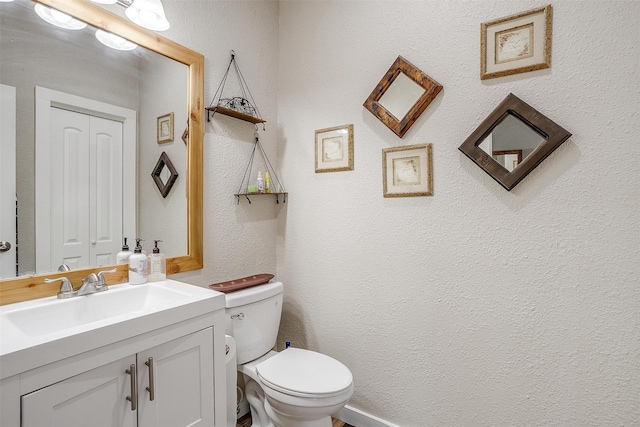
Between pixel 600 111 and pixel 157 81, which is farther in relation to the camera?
pixel 157 81

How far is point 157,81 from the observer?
1.58 m

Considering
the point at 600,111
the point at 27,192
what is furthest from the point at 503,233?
the point at 27,192

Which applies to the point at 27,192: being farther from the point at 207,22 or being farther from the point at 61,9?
the point at 207,22

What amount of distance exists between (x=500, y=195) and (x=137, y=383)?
1.55 metres

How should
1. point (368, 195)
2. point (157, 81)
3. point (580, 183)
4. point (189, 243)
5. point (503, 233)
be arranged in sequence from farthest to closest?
point (368, 195)
point (189, 243)
point (157, 81)
point (503, 233)
point (580, 183)

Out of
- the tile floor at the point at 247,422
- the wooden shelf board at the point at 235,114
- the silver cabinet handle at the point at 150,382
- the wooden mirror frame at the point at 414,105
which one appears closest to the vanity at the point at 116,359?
the silver cabinet handle at the point at 150,382

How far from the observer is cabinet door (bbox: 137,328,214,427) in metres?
1.04

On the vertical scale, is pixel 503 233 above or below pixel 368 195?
below

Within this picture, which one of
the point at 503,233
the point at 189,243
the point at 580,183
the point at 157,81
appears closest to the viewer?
the point at 580,183

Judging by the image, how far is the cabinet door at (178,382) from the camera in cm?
104

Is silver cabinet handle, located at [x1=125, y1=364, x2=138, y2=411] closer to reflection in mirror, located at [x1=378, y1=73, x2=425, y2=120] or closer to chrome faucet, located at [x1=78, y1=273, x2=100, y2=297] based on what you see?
chrome faucet, located at [x1=78, y1=273, x2=100, y2=297]

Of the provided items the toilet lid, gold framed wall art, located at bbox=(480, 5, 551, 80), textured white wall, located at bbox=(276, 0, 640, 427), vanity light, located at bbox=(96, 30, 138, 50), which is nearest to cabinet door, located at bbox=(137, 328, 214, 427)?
the toilet lid

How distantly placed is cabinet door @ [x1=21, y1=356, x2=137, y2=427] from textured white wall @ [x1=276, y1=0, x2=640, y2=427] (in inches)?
46.9

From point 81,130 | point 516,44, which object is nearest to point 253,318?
point 81,130
